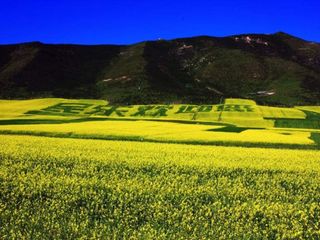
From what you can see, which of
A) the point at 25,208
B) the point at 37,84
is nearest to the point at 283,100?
the point at 37,84

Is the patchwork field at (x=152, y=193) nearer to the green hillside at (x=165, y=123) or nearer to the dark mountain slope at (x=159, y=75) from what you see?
the green hillside at (x=165, y=123)

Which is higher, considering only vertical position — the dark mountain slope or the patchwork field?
the dark mountain slope

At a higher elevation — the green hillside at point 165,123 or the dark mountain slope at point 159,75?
the dark mountain slope at point 159,75

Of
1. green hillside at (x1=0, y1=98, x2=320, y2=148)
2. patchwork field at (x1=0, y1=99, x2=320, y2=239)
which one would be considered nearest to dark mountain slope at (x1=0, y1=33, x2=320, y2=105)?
green hillside at (x1=0, y1=98, x2=320, y2=148)

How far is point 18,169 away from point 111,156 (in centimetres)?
608

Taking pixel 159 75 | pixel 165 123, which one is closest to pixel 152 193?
pixel 165 123

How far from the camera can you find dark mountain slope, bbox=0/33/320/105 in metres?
136

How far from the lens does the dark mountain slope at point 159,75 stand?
136 meters

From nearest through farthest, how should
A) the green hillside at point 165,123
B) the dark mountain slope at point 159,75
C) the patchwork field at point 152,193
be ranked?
1. the patchwork field at point 152,193
2. the green hillside at point 165,123
3. the dark mountain slope at point 159,75

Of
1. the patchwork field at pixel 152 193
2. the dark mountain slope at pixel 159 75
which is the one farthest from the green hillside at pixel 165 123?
the dark mountain slope at pixel 159 75

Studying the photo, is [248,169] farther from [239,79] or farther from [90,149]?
[239,79]

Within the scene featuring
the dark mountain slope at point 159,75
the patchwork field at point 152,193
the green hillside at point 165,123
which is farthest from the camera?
the dark mountain slope at point 159,75

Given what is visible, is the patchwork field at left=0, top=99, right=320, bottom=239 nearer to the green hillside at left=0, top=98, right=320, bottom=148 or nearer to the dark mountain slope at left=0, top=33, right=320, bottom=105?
the green hillside at left=0, top=98, right=320, bottom=148

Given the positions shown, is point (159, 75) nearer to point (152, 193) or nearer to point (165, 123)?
point (165, 123)
